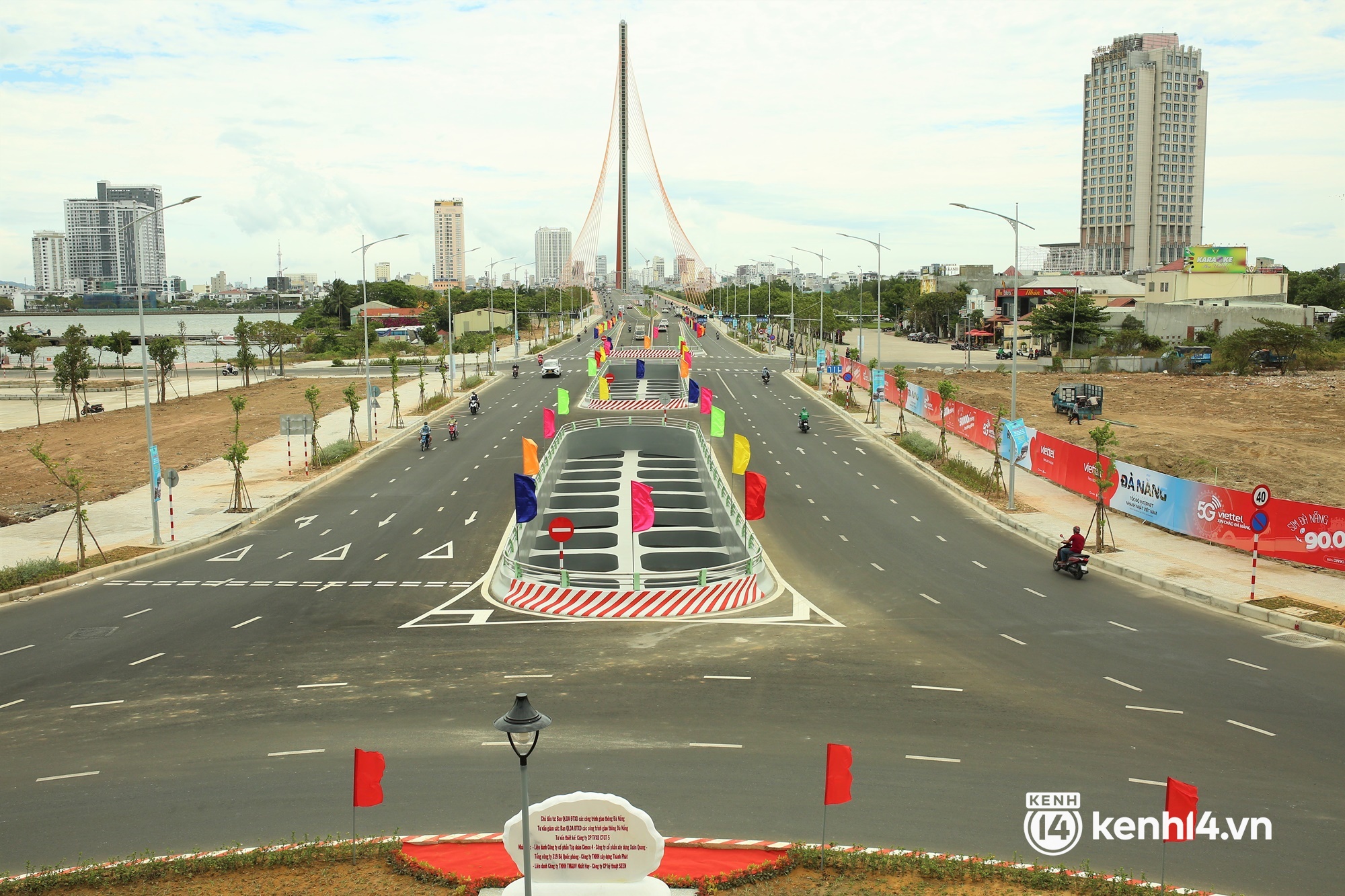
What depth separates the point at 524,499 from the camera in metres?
26.1

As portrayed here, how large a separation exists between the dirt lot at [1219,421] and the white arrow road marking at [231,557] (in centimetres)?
3321

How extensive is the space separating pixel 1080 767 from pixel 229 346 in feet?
648

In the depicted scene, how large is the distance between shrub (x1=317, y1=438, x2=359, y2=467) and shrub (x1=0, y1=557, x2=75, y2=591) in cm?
1641

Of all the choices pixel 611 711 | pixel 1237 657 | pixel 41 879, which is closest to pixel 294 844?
pixel 41 879

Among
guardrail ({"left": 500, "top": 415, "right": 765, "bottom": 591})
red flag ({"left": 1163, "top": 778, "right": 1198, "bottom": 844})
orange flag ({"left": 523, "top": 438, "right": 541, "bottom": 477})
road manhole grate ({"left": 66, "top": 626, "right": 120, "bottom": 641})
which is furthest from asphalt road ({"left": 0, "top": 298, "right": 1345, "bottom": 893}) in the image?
orange flag ({"left": 523, "top": 438, "right": 541, "bottom": 477})

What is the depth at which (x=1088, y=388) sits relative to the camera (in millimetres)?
56156

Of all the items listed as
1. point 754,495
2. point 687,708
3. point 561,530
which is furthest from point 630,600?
point 687,708

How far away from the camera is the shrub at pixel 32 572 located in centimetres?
2494

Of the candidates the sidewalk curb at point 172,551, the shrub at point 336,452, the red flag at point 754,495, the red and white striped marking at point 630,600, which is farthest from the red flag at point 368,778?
the shrub at point 336,452

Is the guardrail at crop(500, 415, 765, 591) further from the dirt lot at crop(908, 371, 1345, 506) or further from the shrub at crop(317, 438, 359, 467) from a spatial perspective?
the dirt lot at crop(908, 371, 1345, 506)

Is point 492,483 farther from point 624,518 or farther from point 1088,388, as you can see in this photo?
point 1088,388

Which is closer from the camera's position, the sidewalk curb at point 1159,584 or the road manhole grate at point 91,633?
the sidewalk curb at point 1159,584

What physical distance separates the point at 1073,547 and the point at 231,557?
24.0m

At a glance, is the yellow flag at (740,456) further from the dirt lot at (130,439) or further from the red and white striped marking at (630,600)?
the dirt lot at (130,439)
